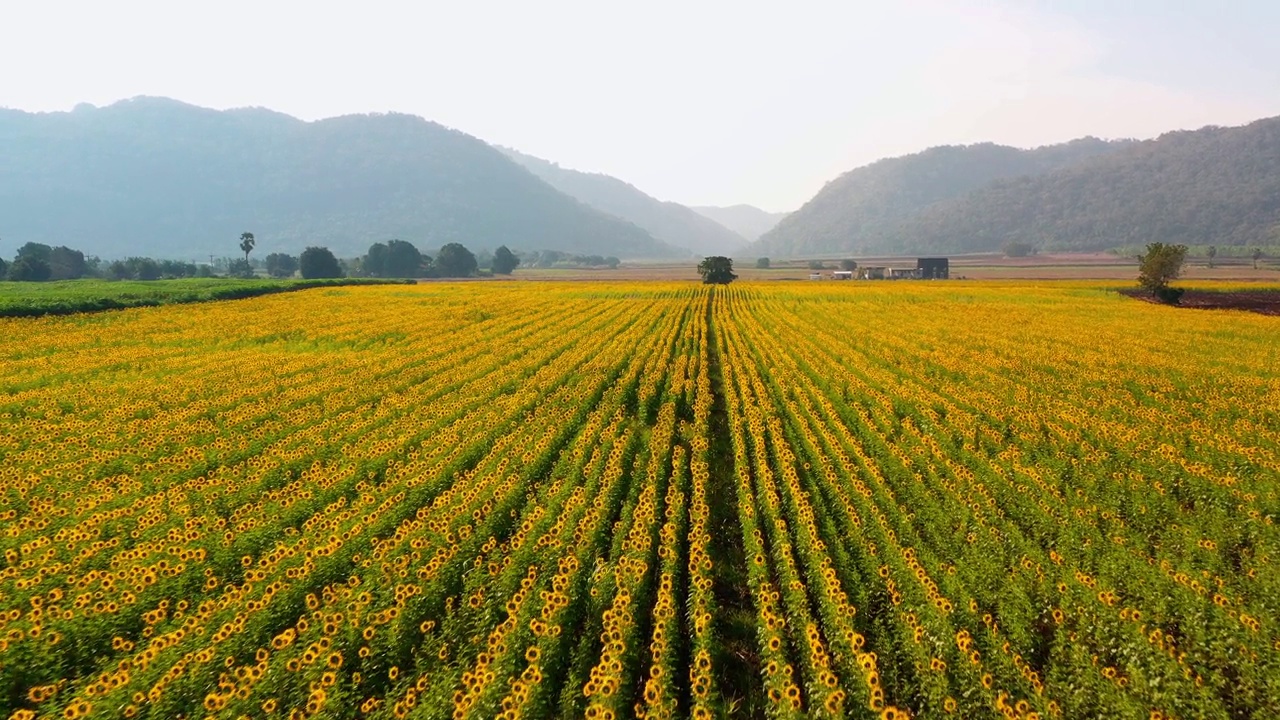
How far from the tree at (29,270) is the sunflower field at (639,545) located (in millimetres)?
79254

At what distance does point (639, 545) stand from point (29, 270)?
99076 millimetres

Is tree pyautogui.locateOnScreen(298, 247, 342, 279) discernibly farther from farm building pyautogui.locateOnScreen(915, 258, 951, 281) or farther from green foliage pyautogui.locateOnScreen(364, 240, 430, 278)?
farm building pyautogui.locateOnScreen(915, 258, 951, 281)

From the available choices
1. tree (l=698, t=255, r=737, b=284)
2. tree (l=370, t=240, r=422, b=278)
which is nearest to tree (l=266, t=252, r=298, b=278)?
tree (l=370, t=240, r=422, b=278)

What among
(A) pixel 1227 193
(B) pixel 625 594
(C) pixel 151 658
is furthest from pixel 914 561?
(A) pixel 1227 193

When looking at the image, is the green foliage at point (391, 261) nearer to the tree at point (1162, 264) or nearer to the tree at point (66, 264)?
the tree at point (66, 264)

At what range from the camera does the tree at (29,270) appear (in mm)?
70750

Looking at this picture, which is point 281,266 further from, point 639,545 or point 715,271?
point 639,545

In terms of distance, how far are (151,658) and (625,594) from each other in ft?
14.5

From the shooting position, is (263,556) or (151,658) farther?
(263,556)

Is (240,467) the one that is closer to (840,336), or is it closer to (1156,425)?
(1156,425)

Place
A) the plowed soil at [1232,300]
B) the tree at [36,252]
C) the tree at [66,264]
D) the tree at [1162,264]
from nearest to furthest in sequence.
→ the plowed soil at [1232,300] < the tree at [1162,264] < the tree at [36,252] < the tree at [66,264]

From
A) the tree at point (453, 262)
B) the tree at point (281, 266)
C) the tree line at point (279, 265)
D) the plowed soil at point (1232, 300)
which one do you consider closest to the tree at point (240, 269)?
the tree line at point (279, 265)

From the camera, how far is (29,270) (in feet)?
233

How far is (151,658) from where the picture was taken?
205 inches
